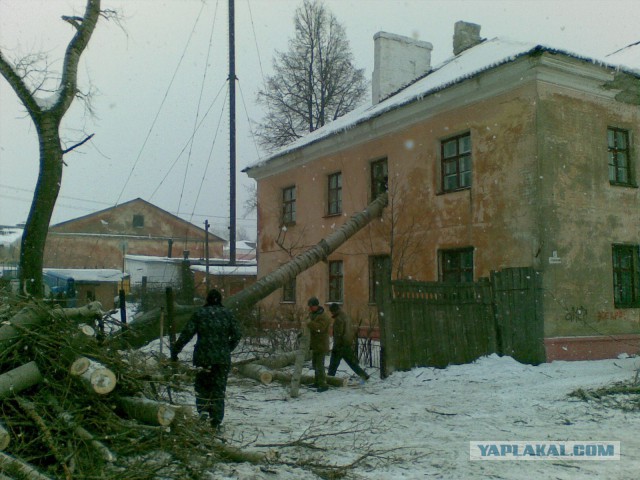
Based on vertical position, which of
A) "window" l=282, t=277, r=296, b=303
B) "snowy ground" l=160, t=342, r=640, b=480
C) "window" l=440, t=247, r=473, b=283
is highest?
"window" l=440, t=247, r=473, b=283

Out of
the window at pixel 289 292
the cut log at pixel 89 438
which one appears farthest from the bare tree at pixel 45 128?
the window at pixel 289 292

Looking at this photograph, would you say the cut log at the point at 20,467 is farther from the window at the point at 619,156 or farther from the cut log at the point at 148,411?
the window at the point at 619,156

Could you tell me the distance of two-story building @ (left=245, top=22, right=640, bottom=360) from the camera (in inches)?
500

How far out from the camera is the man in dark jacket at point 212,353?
700 cm

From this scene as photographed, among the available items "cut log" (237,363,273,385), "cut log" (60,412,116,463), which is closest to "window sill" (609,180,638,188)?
"cut log" (237,363,273,385)

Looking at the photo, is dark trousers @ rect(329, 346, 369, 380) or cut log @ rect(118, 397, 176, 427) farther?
dark trousers @ rect(329, 346, 369, 380)

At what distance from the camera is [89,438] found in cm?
508

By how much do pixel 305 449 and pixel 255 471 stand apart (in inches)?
34.7

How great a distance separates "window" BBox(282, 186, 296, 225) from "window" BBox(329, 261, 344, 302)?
3007mm

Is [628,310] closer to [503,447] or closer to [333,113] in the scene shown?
[503,447]

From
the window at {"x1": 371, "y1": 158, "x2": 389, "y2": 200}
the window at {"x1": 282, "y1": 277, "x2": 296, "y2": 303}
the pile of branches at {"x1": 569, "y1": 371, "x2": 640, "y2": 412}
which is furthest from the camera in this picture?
the window at {"x1": 282, "y1": 277, "x2": 296, "y2": 303}

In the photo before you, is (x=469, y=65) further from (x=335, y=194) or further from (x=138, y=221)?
(x=138, y=221)

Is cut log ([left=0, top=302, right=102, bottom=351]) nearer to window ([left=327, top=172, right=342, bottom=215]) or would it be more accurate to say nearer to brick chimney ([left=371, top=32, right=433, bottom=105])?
window ([left=327, top=172, right=342, bottom=215])

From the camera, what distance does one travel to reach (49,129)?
12734mm
